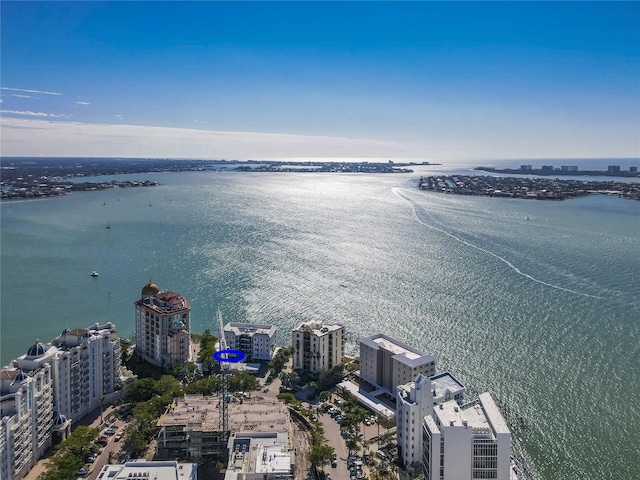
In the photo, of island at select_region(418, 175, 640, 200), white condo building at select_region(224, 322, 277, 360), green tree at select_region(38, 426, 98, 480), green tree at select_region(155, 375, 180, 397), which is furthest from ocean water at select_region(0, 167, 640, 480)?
island at select_region(418, 175, 640, 200)

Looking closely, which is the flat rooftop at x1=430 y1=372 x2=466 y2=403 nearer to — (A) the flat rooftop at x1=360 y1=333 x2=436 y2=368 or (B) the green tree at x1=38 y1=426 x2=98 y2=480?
(A) the flat rooftop at x1=360 y1=333 x2=436 y2=368

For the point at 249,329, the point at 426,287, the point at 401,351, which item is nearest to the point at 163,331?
the point at 249,329

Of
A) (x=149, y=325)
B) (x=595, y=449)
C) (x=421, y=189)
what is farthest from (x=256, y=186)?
(x=595, y=449)

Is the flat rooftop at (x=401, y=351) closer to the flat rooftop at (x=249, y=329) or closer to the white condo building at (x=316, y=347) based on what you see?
the white condo building at (x=316, y=347)

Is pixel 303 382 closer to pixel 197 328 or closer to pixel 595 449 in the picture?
pixel 197 328

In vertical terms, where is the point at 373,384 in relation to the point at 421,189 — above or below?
below

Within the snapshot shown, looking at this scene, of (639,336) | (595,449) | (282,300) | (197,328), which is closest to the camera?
(595,449)
